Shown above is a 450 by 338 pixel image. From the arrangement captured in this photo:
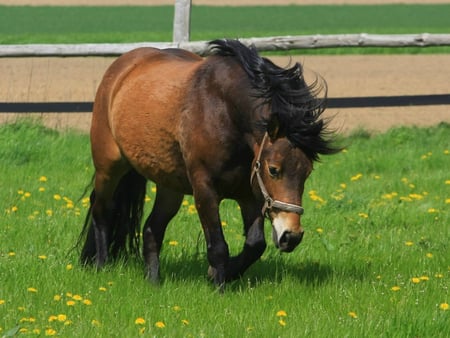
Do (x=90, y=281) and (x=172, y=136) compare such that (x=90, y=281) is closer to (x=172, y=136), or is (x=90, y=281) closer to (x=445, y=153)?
(x=172, y=136)

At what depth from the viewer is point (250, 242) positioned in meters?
6.38

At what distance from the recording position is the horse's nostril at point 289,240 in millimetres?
5605

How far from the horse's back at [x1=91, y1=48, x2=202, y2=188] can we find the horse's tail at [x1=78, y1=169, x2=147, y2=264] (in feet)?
1.04

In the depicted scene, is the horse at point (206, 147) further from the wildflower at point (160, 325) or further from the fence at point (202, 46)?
the fence at point (202, 46)

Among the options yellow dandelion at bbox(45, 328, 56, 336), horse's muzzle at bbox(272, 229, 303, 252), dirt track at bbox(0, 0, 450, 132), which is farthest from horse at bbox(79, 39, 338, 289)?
dirt track at bbox(0, 0, 450, 132)

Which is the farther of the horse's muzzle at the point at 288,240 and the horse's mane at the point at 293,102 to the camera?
the horse's mane at the point at 293,102

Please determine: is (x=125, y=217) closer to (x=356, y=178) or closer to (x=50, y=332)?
(x=50, y=332)

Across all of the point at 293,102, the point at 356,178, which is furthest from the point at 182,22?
the point at 293,102

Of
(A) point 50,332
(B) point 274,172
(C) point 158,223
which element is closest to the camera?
(A) point 50,332

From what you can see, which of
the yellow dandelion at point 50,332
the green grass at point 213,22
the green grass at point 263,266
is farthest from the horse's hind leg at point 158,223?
the green grass at point 213,22

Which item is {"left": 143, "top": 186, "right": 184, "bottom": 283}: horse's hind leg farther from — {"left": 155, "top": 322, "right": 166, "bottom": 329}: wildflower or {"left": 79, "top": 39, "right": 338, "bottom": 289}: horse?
{"left": 155, "top": 322, "right": 166, "bottom": 329}: wildflower

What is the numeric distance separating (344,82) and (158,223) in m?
11.7

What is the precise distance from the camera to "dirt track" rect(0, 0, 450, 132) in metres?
14.3


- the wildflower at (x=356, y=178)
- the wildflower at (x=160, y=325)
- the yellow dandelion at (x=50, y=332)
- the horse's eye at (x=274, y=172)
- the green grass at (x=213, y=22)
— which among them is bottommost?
the yellow dandelion at (x=50, y=332)
